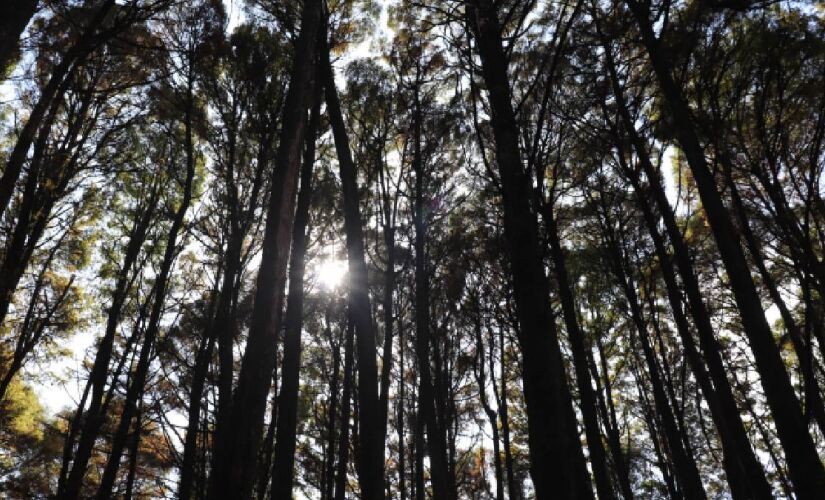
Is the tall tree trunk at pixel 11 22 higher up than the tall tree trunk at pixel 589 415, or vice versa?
the tall tree trunk at pixel 11 22

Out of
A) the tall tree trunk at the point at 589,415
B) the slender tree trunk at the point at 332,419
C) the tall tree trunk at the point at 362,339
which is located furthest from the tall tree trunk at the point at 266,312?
the slender tree trunk at the point at 332,419

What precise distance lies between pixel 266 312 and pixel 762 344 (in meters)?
4.09

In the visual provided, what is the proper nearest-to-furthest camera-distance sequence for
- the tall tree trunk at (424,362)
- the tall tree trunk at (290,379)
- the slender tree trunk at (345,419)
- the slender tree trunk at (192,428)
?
the tall tree trunk at (290,379) → the slender tree trunk at (192,428) → the tall tree trunk at (424,362) → the slender tree trunk at (345,419)

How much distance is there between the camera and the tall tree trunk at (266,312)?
221 centimetres

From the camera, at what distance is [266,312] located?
269 cm

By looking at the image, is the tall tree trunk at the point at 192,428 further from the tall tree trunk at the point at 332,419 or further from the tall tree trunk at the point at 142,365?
the tall tree trunk at the point at 332,419

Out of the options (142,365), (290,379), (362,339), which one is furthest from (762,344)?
(142,365)

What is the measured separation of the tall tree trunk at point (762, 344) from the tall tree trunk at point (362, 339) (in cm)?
317

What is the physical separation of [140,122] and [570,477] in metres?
9.23

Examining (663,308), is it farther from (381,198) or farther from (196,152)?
A: (196,152)

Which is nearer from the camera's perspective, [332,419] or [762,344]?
[762,344]

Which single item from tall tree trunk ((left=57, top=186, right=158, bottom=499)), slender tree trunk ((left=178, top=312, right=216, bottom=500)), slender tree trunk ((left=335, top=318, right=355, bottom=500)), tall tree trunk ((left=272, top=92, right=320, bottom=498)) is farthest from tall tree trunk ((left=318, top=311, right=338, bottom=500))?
tall tree trunk ((left=272, top=92, right=320, bottom=498))

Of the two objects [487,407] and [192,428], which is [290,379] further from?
[487,407]

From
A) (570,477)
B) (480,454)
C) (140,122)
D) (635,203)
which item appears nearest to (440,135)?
(635,203)
